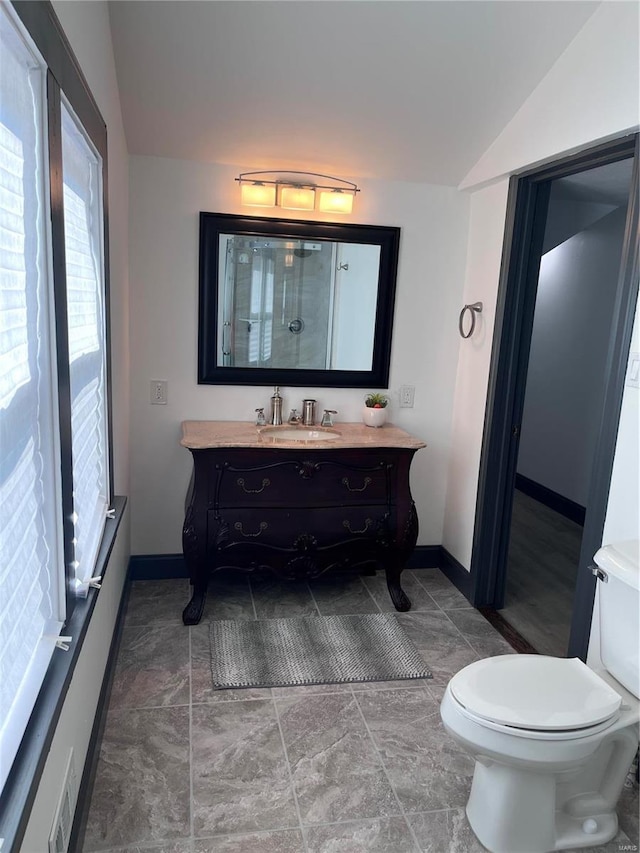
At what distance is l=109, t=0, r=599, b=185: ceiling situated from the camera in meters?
2.16

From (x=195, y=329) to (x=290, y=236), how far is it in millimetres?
647

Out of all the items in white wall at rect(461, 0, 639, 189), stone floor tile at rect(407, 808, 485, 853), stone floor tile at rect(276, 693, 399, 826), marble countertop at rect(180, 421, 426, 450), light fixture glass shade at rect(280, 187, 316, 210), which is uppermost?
white wall at rect(461, 0, 639, 189)

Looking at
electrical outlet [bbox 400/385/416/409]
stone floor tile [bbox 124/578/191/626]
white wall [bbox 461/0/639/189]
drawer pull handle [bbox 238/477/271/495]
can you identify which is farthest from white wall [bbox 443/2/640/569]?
stone floor tile [bbox 124/578/191/626]

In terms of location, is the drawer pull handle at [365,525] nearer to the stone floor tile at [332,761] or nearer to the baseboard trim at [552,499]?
the stone floor tile at [332,761]

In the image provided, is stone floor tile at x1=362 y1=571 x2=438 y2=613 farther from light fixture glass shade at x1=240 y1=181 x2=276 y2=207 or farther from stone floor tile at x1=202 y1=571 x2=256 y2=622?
light fixture glass shade at x1=240 y1=181 x2=276 y2=207

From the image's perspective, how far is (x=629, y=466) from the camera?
2016 millimetres

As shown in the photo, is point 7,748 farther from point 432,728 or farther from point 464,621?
point 464,621

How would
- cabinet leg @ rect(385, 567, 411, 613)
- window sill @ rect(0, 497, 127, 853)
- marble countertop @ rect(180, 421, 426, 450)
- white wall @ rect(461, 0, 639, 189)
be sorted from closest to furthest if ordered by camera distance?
window sill @ rect(0, 497, 127, 853) → white wall @ rect(461, 0, 639, 189) → marble countertop @ rect(180, 421, 426, 450) → cabinet leg @ rect(385, 567, 411, 613)

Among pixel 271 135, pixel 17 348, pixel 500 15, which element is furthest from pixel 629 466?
pixel 271 135

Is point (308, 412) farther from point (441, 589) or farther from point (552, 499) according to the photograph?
point (552, 499)

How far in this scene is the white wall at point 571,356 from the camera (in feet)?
13.6

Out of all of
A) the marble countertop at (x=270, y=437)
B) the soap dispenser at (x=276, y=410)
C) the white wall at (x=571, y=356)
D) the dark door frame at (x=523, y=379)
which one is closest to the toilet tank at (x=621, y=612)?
the dark door frame at (x=523, y=379)

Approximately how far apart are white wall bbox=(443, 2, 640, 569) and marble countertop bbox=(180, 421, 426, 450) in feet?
1.39

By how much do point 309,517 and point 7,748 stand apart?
1900 millimetres
